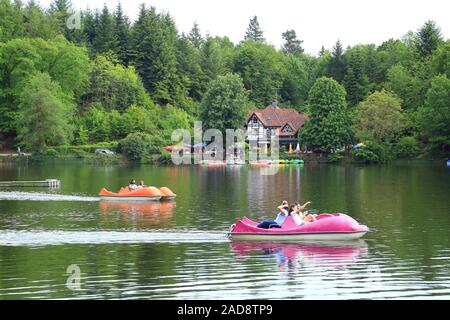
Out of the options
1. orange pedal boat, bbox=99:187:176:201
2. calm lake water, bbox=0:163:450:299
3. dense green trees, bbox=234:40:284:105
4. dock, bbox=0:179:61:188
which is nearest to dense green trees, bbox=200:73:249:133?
dense green trees, bbox=234:40:284:105

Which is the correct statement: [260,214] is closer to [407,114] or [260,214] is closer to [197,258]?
[197,258]

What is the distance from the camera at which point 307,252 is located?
2761 centimetres

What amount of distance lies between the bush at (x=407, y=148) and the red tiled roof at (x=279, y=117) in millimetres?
19659

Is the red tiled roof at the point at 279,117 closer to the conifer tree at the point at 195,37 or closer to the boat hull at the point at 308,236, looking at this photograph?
the conifer tree at the point at 195,37

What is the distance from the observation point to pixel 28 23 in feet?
383

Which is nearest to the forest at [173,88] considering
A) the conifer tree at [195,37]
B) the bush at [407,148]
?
the bush at [407,148]

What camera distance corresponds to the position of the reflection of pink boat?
26188 mm

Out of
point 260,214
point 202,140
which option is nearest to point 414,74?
point 202,140

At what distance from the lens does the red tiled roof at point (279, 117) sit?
115 metres

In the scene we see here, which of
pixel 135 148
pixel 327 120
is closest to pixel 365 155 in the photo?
pixel 327 120

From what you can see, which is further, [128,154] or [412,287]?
[128,154]

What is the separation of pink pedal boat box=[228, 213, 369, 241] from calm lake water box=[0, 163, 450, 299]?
1.34ft

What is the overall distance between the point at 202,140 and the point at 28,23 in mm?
34548

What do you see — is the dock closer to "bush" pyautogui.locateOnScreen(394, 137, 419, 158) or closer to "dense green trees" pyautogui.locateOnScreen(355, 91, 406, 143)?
"dense green trees" pyautogui.locateOnScreen(355, 91, 406, 143)
